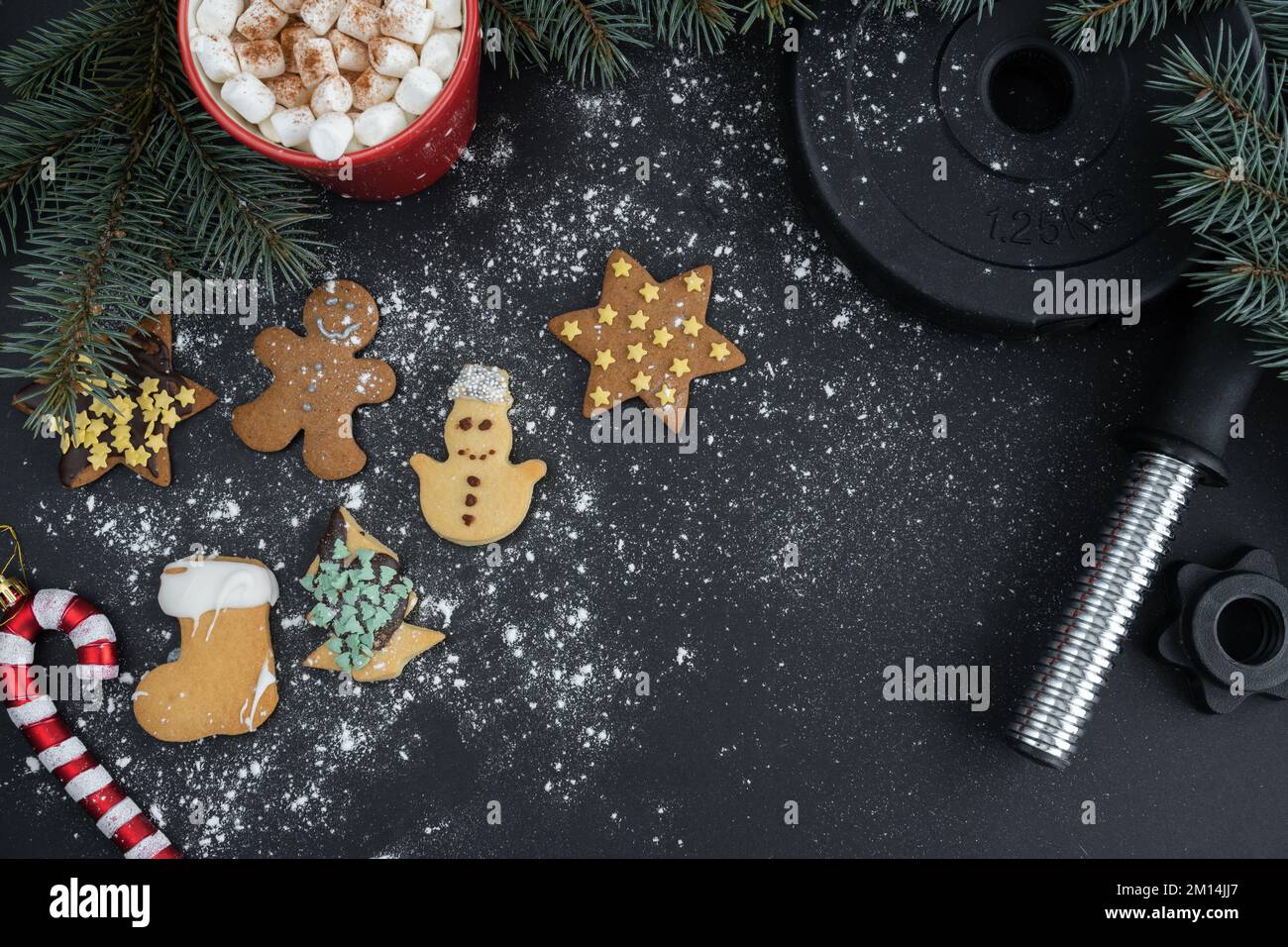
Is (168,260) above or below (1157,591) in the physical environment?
above

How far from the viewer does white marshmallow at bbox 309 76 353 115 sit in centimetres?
77

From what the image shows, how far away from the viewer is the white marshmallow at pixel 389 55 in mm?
776

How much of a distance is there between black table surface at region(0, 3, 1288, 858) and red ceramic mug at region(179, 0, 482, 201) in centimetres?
8

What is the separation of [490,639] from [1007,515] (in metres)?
0.55

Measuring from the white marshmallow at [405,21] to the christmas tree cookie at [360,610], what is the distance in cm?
46

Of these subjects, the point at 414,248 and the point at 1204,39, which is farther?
the point at 414,248

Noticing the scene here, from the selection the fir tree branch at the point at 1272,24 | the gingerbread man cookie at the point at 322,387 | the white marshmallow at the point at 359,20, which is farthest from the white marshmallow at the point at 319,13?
the fir tree branch at the point at 1272,24

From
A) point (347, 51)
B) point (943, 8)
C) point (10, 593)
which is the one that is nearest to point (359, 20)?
point (347, 51)

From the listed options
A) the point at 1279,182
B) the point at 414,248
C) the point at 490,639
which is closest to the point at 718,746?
the point at 490,639

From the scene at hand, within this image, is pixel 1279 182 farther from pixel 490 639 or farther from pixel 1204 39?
pixel 490 639

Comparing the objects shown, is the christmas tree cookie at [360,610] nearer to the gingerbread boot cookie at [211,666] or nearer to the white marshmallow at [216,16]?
the gingerbread boot cookie at [211,666]

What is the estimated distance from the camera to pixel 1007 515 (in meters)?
0.97

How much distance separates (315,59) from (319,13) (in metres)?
0.04

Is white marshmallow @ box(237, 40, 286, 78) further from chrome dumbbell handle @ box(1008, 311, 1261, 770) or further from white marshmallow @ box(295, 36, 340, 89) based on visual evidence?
chrome dumbbell handle @ box(1008, 311, 1261, 770)
